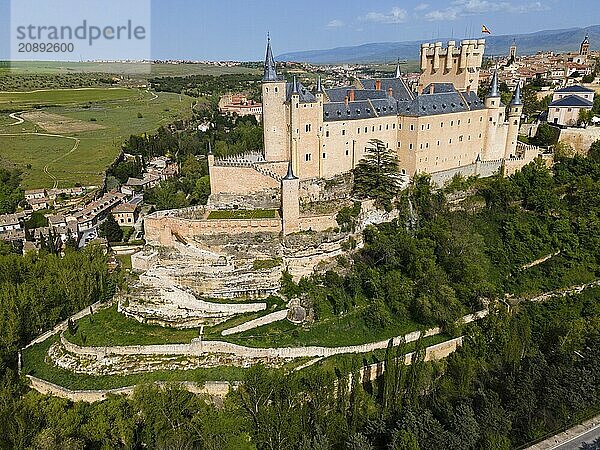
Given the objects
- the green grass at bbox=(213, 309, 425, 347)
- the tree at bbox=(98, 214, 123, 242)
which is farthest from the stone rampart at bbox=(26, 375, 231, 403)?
the tree at bbox=(98, 214, 123, 242)

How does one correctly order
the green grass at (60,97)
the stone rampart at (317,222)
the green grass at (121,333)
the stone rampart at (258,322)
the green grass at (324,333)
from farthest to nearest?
the green grass at (60,97) < the stone rampart at (317,222) < the stone rampart at (258,322) < the green grass at (324,333) < the green grass at (121,333)

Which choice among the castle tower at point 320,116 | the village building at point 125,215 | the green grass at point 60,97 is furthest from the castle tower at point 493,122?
the green grass at point 60,97

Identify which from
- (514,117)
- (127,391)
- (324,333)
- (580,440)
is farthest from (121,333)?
(514,117)

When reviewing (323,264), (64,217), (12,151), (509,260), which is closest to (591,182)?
(509,260)

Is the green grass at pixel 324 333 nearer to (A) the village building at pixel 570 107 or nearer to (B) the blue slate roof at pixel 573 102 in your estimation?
(A) the village building at pixel 570 107

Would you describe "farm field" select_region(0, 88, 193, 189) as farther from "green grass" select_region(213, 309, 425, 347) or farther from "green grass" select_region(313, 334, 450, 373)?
"green grass" select_region(313, 334, 450, 373)

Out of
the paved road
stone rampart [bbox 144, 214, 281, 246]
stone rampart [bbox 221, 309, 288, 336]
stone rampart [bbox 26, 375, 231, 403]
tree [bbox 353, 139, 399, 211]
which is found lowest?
the paved road
